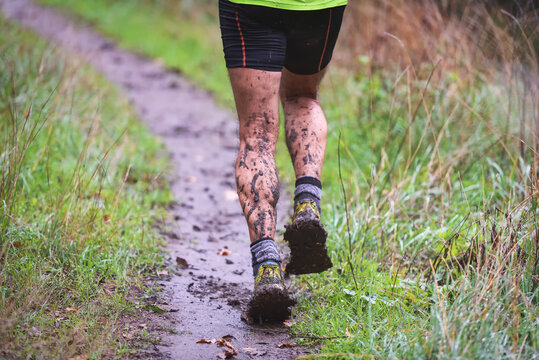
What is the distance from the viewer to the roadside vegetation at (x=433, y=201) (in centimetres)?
197

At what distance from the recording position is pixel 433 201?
342cm

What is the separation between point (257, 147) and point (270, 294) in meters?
0.65

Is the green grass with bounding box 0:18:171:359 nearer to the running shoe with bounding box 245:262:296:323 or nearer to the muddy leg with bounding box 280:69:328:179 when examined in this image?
the running shoe with bounding box 245:262:296:323

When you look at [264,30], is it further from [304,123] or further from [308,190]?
[308,190]

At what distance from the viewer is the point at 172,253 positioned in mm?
3123

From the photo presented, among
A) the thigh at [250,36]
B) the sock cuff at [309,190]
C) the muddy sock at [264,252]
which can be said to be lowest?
the muddy sock at [264,252]

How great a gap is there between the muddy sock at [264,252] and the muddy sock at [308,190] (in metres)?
0.26

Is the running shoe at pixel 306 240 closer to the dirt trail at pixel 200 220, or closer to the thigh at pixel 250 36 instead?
the dirt trail at pixel 200 220

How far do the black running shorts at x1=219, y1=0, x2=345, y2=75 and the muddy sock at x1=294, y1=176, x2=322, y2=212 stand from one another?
1.73ft

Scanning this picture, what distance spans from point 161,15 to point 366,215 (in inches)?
395

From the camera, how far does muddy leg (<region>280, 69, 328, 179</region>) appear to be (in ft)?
8.43

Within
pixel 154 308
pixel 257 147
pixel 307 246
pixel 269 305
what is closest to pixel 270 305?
pixel 269 305

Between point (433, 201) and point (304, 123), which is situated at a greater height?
point (304, 123)

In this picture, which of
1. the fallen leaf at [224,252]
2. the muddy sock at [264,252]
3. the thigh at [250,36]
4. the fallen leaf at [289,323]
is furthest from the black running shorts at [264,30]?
the fallen leaf at [224,252]
